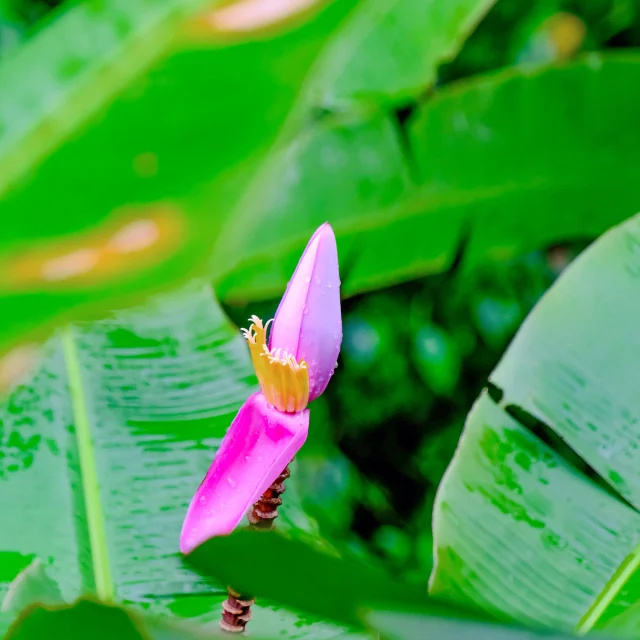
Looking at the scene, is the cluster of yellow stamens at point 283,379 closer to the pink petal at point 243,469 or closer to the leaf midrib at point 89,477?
the pink petal at point 243,469

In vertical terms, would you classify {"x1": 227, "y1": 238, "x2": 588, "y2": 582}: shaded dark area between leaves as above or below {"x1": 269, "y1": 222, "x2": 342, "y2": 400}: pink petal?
below

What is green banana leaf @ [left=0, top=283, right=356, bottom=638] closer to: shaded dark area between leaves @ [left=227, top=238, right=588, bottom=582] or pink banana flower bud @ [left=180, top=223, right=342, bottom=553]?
pink banana flower bud @ [left=180, top=223, right=342, bottom=553]

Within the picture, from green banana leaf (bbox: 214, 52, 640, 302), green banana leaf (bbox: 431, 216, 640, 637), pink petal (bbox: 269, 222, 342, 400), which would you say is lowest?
green banana leaf (bbox: 431, 216, 640, 637)

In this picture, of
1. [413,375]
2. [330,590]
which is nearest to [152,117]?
[413,375]

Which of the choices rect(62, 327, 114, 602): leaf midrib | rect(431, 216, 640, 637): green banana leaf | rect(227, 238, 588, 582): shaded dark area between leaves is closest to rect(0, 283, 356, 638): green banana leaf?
rect(62, 327, 114, 602): leaf midrib

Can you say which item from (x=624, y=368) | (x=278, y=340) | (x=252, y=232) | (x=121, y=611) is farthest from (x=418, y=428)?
(x=121, y=611)

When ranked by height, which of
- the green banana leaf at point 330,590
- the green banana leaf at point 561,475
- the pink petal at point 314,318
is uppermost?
the pink petal at point 314,318

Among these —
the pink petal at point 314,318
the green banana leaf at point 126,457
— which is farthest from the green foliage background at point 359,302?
the pink petal at point 314,318
